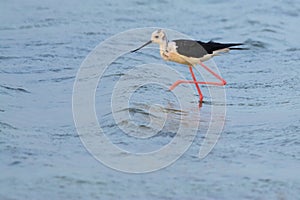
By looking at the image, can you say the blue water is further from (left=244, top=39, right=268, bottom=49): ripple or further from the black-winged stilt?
the black-winged stilt

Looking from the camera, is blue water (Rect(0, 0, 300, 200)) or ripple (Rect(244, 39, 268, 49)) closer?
blue water (Rect(0, 0, 300, 200))

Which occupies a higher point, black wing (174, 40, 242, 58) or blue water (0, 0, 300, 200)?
black wing (174, 40, 242, 58)

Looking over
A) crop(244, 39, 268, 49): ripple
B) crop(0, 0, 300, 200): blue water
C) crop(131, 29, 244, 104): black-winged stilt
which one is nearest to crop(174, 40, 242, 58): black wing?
crop(131, 29, 244, 104): black-winged stilt

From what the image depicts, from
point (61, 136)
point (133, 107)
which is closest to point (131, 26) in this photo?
point (133, 107)

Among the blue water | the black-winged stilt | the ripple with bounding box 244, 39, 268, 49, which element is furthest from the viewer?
the ripple with bounding box 244, 39, 268, 49

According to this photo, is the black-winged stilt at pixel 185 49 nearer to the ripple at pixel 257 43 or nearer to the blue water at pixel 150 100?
the blue water at pixel 150 100

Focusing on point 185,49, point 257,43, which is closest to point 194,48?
point 185,49

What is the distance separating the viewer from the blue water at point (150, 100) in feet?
18.7

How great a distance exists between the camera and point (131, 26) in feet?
41.4

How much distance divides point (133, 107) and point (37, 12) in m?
5.84

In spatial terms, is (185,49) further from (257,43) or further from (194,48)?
(257,43)

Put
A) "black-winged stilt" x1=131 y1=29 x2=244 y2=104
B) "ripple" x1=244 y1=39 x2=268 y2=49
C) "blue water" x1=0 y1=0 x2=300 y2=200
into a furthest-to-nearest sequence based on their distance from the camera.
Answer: "ripple" x1=244 y1=39 x2=268 y2=49, "black-winged stilt" x1=131 y1=29 x2=244 y2=104, "blue water" x1=0 y1=0 x2=300 y2=200

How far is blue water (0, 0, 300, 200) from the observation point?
570 cm

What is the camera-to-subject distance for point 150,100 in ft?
26.8
